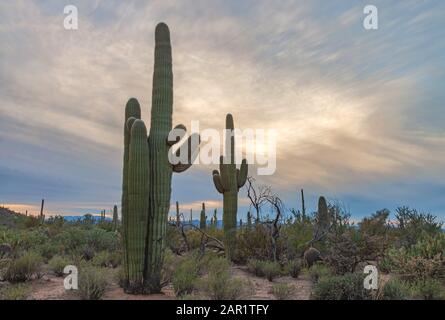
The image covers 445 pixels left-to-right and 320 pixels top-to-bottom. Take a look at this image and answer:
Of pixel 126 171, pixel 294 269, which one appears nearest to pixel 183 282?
pixel 126 171

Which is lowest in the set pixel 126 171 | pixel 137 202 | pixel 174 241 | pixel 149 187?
pixel 174 241

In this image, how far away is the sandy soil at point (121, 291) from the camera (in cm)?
827

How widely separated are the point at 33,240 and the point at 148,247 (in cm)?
966

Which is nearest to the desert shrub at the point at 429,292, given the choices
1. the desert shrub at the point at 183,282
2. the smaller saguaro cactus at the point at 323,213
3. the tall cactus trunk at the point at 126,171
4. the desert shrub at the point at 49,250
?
the desert shrub at the point at 183,282

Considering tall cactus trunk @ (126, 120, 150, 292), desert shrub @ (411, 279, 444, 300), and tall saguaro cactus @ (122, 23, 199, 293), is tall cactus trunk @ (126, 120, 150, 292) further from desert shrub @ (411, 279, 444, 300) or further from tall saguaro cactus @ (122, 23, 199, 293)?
desert shrub @ (411, 279, 444, 300)

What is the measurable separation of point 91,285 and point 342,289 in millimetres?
5035

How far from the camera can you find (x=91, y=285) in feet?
26.7

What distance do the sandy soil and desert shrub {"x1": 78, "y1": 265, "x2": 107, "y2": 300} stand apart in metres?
0.16

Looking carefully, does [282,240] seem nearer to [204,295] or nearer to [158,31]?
[204,295]

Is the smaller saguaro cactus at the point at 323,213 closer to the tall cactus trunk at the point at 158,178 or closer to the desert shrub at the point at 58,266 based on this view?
the tall cactus trunk at the point at 158,178

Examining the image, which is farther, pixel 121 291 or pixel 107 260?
pixel 107 260

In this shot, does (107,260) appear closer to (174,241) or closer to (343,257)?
(174,241)

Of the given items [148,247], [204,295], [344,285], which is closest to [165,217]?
[148,247]

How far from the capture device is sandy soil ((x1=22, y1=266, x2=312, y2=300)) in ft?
27.1
